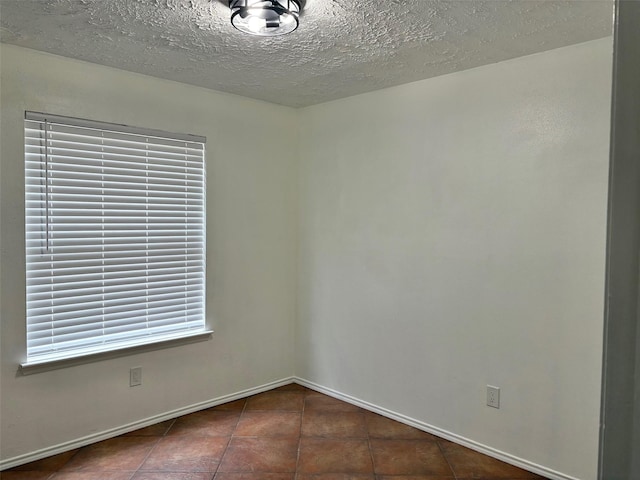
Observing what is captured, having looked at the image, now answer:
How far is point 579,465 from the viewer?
7.70ft

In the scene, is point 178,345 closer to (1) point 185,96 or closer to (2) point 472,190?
(1) point 185,96

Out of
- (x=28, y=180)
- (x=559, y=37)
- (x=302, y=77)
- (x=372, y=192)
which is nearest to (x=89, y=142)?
(x=28, y=180)

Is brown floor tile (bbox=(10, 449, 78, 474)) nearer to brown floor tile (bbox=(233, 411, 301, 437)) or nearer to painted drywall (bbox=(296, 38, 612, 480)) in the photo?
brown floor tile (bbox=(233, 411, 301, 437))

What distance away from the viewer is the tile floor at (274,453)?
8.09 feet

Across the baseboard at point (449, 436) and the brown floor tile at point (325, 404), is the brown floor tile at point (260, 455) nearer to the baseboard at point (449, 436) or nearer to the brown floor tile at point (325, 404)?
the brown floor tile at point (325, 404)

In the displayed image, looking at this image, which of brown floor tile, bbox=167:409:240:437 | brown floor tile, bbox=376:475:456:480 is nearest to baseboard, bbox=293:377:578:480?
brown floor tile, bbox=376:475:456:480

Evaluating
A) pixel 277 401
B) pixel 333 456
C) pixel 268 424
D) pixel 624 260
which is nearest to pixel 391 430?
pixel 333 456

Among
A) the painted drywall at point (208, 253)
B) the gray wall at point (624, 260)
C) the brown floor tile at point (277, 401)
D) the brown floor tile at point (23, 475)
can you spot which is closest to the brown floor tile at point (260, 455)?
the brown floor tile at point (277, 401)

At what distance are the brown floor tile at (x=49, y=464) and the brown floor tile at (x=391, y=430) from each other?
1871 millimetres

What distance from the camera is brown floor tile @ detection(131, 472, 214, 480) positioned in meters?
2.42

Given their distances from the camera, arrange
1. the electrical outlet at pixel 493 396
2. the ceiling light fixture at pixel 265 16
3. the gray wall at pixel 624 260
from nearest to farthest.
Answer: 1. the gray wall at pixel 624 260
2. the ceiling light fixture at pixel 265 16
3. the electrical outlet at pixel 493 396

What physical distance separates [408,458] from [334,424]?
621mm

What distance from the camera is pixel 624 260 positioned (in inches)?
14.7

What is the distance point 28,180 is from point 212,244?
1251 mm
